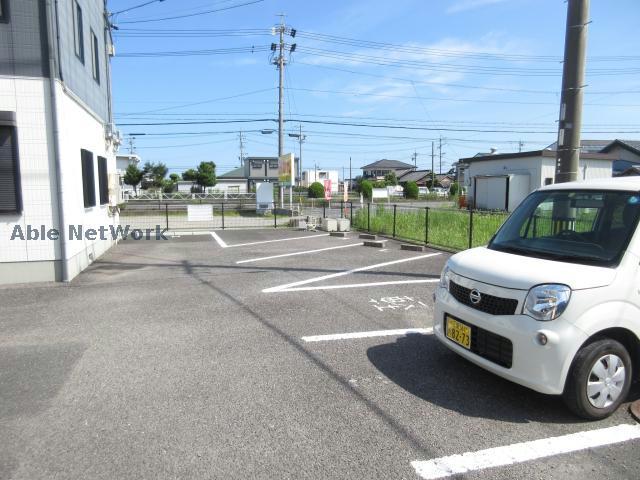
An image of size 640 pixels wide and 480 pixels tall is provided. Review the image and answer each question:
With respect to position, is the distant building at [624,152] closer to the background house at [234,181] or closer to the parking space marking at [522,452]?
the parking space marking at [522,452]

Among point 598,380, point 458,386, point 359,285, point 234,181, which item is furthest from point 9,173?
point 234,181

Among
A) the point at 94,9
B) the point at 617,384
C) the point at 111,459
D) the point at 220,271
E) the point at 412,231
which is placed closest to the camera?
the point at 111,459

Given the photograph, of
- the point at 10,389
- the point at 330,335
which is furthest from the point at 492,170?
the point at 10,389

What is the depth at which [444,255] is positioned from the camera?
10102 mm

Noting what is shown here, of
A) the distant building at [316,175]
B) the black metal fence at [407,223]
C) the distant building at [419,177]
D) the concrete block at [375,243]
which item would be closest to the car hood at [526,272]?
the black metal fence at [407,223]

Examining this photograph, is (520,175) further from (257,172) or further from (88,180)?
(257,172)

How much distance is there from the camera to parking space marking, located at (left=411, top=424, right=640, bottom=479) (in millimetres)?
2559

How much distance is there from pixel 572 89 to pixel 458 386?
4.25 m

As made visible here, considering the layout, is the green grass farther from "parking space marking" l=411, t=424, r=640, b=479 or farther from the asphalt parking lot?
"parking space marking" l=411, t=424, r=640, b=479

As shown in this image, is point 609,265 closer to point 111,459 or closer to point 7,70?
point 111,459

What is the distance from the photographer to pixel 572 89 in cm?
564

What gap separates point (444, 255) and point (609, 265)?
703 cm

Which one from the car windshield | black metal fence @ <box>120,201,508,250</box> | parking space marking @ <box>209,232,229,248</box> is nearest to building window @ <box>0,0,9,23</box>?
parking space marking @ <box>209,232,229,248</box>

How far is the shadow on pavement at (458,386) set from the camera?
3197mm
